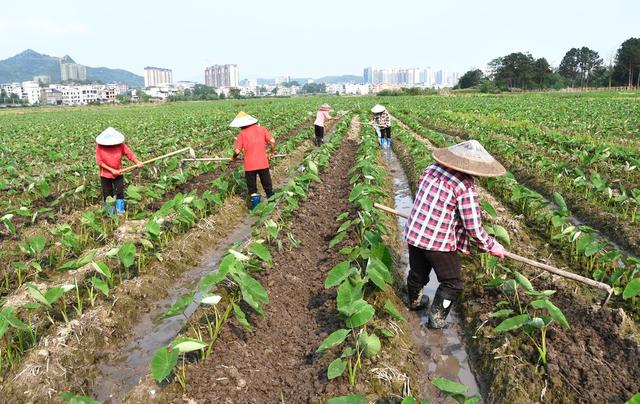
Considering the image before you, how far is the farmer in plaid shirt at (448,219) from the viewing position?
3.33 metres

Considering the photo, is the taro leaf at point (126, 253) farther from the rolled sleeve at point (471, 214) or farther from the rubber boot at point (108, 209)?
the rolled sleeve at point (471, 214)

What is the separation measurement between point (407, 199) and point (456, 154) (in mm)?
4691

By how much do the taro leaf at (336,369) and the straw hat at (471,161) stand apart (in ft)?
5.38

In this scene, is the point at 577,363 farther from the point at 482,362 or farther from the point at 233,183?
the point at 233,183

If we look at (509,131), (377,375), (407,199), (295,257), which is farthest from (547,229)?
(509,131)

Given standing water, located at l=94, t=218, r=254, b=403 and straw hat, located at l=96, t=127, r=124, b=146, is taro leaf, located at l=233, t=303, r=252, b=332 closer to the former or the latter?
standing water, located at l=94, t=218, r=254, b=403

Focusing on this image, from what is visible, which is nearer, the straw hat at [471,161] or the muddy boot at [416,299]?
the straw hat at [471,161]

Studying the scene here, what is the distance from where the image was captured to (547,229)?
559 centimetres

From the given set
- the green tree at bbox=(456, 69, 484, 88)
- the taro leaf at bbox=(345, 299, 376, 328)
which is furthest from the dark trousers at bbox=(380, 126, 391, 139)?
the green tree at bbox=(456, 69, 484, 88)

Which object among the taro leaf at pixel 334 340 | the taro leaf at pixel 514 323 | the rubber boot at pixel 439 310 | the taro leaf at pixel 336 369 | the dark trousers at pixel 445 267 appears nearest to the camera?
the taro leaf at pixel 336 369

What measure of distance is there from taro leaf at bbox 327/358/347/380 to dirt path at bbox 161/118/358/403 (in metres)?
0.21

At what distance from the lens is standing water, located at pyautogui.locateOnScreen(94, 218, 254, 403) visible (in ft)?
10.3

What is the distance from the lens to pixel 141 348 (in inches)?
143

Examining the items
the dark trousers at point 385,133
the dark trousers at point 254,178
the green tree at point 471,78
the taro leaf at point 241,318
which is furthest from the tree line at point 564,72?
the taro leaf at point 241,318
